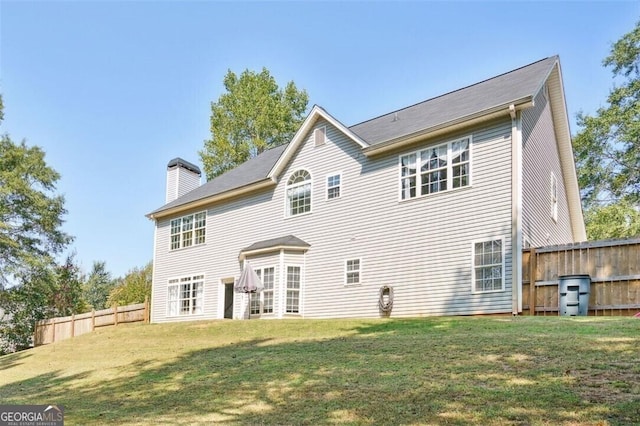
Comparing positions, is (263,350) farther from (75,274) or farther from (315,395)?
(75,274)

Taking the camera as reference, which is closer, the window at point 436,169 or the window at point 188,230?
the window at point 436,169

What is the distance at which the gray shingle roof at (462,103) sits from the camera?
15.6m

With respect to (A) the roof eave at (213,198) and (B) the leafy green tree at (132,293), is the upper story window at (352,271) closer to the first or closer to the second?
(A) the roof eave at (213,198)

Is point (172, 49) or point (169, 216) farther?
point (169, 216)

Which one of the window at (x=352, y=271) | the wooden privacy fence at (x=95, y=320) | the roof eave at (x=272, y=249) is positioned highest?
the roof eave at (x=272, y=249)

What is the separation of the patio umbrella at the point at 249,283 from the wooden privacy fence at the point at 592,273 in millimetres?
9133

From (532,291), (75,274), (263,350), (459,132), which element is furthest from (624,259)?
(75,274)

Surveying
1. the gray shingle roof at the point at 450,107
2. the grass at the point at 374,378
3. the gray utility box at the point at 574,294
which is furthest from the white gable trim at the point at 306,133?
the gray utility box at the point at 574,294

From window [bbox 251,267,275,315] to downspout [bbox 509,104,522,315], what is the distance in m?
8.55

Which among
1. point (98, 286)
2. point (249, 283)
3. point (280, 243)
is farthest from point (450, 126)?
point (98, 286)

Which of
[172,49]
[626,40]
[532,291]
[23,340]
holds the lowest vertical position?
[23,340]

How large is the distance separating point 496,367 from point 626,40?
88.3 ft

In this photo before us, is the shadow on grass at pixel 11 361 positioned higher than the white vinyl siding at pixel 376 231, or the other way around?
the white vinyl siding at pixel 376 231

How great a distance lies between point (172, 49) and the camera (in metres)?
17.7
